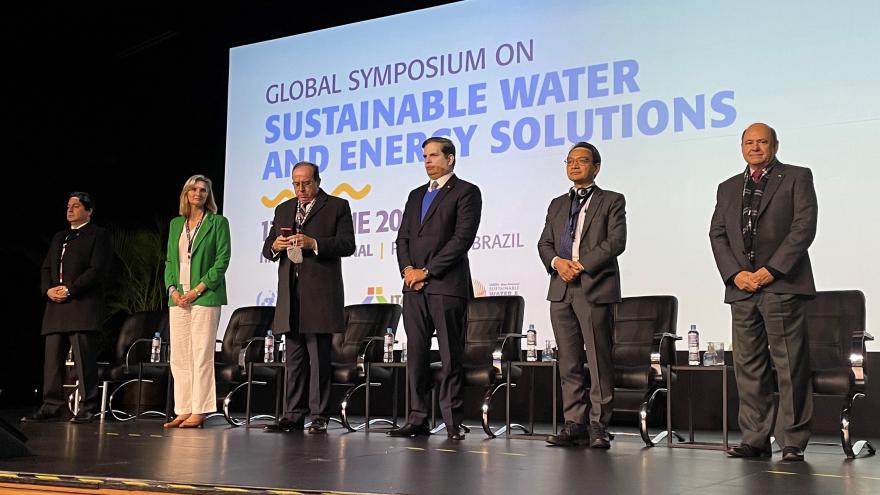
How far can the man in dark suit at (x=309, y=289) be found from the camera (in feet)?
15.9

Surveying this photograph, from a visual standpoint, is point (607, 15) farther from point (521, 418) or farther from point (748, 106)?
point (521, 418)

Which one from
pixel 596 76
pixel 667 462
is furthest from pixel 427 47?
pixel 667 462

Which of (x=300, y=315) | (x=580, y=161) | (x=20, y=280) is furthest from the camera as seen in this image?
(x=20, y=280)

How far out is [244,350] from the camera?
5.93 m

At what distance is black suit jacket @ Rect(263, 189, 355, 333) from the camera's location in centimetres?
485

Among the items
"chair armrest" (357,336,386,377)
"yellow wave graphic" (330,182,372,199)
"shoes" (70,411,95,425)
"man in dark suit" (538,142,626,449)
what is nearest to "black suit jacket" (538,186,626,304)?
"man in dark suit" (538,142,626,449)

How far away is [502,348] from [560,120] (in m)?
1.88

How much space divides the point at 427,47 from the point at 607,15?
1419 mm

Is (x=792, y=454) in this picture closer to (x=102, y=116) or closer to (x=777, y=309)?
(x=777, y=309)

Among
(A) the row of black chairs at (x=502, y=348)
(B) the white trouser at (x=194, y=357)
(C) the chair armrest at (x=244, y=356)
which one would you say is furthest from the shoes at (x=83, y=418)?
(C) the chair armrest at (x=244, y=356)

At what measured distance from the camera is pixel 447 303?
4.57 meters

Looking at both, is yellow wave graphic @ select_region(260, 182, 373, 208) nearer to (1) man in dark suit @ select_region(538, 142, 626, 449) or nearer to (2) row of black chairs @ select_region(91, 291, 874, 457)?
(2) row of black chairs @ select_region(91, 291, 874, 457)

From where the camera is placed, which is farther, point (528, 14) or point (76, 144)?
point (76, 144)

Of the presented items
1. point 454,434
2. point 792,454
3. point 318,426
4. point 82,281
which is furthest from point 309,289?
point 792,454
